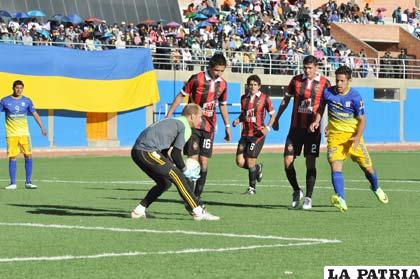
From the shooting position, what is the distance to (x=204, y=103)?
58.0ft

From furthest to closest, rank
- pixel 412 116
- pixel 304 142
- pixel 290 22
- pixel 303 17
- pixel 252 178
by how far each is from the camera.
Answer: pixel 303 17 < pixel 290 22 < pixel 412 116 < pixel 252 178 < pixel 304 142

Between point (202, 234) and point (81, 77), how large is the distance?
3092 cm

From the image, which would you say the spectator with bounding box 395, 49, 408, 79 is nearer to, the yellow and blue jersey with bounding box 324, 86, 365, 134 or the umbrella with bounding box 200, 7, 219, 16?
the umbrella with bounding box 200, 7, 219, 16

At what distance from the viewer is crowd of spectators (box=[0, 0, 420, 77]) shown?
149 ft

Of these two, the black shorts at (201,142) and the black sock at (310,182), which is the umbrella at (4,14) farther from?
the black sock at (310,182)

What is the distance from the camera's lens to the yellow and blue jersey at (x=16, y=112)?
21453 mm

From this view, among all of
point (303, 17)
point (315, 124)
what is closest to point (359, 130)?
point (315, 124)

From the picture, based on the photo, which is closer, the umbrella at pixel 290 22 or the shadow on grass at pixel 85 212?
the shadow on grass at pixel 85 212

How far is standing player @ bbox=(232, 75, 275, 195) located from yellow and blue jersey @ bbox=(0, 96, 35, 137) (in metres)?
3.96

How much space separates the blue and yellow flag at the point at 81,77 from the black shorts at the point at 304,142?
78.7ft

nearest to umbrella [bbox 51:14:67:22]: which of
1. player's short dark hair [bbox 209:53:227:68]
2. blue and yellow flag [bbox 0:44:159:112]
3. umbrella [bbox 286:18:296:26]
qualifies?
blue and yellow flag [bbox 0:44:159:112]

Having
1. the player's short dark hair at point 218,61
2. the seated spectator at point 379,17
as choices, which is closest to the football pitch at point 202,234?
the player's short dark hair at point 218,61

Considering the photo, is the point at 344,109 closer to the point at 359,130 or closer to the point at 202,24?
the point at 359,130

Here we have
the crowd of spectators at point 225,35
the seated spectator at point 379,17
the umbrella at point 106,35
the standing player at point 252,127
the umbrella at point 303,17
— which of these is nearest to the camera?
the standing player at point 252,127
